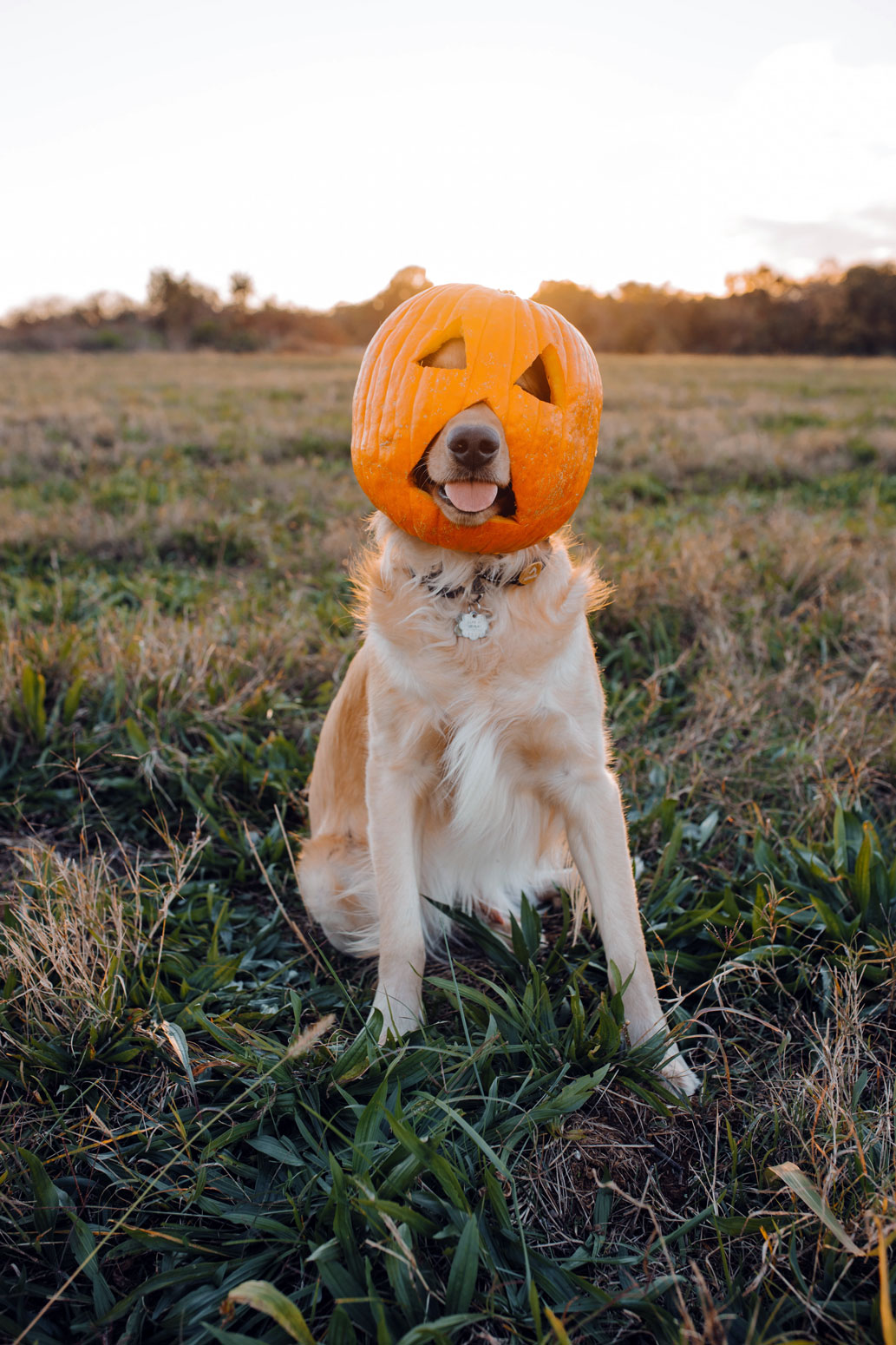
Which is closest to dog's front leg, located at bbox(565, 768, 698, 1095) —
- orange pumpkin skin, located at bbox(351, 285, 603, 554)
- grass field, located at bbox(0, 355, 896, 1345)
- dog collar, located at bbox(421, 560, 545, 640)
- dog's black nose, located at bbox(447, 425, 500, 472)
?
grass field, located at bbox(0, 355, 896, 1345)

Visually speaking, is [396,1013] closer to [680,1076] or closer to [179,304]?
[680,1076]

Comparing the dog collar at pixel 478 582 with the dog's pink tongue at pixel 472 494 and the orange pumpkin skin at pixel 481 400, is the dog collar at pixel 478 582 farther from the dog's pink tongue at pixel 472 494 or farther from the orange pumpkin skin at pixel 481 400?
the dog's pink tongue at pixel 472 494

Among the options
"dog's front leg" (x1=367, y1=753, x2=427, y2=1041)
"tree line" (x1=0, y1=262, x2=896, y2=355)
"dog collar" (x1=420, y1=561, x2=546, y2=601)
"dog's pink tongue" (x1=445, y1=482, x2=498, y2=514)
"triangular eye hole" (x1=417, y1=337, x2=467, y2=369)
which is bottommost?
"dog's front leg" (x1=367, y1=753, x2=427, y2=1041)

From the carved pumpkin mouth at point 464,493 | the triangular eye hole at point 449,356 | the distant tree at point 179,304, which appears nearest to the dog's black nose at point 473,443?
the carved pumpkin mouth at point 464,493

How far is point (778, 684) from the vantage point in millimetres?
3340

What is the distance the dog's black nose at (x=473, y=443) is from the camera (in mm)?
1660

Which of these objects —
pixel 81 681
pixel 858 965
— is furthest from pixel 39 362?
pixel 858 965

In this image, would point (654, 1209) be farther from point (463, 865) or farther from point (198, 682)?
point (198, 682)

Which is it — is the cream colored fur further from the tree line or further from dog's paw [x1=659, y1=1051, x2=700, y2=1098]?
the tree line

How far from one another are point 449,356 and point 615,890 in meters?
1.31

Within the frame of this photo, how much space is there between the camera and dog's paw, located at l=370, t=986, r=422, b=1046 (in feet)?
6.32

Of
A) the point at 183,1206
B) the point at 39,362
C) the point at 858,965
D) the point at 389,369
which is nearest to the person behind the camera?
the point at 183,1206

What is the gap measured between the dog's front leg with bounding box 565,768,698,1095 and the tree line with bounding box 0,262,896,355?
35898 mm

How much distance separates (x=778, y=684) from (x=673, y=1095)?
204 cm
